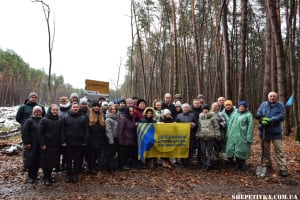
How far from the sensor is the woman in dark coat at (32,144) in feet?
19.4

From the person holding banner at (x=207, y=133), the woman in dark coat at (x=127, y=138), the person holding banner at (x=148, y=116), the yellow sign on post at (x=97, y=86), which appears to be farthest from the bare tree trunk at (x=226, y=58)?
the yellow sign on post at (x=97, y=86)

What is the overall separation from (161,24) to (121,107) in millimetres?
17408

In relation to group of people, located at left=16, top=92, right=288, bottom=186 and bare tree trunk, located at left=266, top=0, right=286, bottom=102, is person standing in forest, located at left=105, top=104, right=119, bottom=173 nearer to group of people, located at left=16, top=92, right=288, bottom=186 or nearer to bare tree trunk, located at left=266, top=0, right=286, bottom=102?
group of people, located at left=16, top=92, right=288, bottom=186

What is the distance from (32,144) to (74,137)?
109 cm

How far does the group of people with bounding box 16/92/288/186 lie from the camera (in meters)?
5.97

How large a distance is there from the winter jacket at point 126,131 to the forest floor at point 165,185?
86 cm

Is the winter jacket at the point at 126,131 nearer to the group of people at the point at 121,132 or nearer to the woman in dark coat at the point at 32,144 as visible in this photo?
the group of people at the point at 121,132

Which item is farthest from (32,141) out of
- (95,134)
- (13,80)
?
(13,80)

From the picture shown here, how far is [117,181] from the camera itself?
6.04 m

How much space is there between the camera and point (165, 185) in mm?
5715

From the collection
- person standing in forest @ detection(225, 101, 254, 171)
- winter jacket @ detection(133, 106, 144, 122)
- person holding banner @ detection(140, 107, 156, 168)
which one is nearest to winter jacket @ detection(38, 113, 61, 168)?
winter jacket @ detection(133, 106, 144, 122)

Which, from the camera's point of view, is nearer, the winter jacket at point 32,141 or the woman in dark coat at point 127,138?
the winter jacket at point 32,141

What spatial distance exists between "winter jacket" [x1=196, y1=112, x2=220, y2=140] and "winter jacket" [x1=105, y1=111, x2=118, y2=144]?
2.44 m

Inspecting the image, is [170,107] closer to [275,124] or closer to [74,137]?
[275,124]
